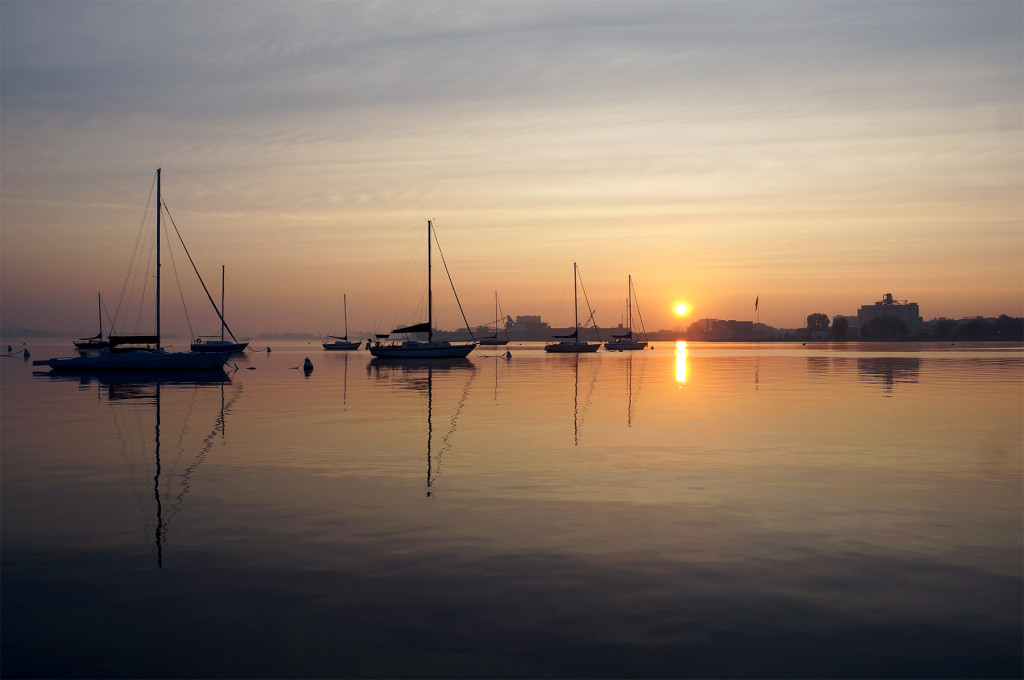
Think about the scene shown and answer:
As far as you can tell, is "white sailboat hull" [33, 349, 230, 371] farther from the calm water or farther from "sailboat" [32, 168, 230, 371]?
the calm water

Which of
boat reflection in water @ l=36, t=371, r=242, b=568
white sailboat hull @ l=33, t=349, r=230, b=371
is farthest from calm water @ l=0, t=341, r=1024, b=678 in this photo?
white sailboat hull @ l=33, t=349, r=230, b=371

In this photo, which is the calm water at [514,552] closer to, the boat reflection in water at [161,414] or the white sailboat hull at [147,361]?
the boat reflection in water at [161,414]

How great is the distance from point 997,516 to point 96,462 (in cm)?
2011

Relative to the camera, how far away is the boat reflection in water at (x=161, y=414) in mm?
14375

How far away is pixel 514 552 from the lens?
442 inches

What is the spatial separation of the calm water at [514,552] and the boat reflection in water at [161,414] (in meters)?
0.17

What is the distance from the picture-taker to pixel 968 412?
3098 cm

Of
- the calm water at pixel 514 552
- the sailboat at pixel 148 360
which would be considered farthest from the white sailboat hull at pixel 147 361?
the calm water at pixel 514 552

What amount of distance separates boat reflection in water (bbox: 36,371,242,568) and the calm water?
0.17m

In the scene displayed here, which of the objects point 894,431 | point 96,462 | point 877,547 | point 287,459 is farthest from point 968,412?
point 96,462

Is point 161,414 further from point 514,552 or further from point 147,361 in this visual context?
point 147,361

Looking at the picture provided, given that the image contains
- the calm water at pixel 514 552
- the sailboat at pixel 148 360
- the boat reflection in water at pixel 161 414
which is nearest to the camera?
the calm water at pixel 514 552

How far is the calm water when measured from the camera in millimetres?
7770

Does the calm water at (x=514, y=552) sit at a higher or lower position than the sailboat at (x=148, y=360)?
lower
